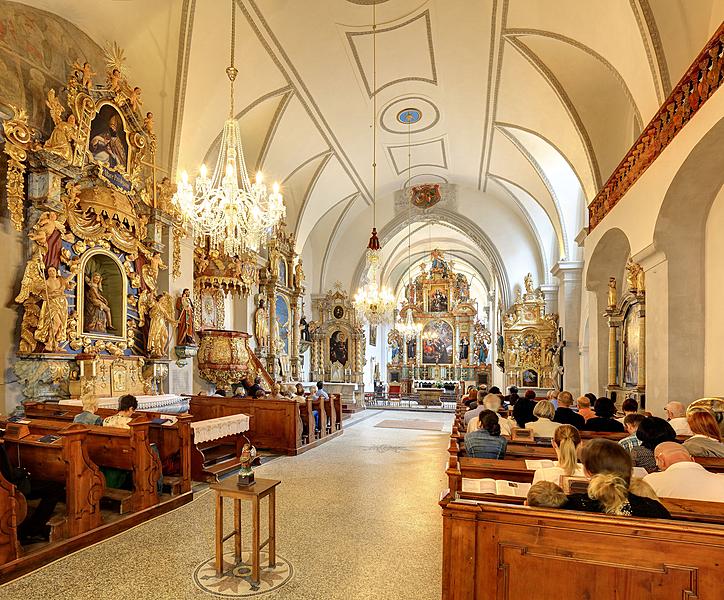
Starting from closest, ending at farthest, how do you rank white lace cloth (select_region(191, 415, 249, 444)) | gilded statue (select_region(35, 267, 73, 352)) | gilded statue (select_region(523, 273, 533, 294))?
white lace cloth (select_region(191, 415, 249, 444)), gilded statue (select_region(35, 267, 73, 352)), gilded statue (select_region(523, 273, 533, 294))

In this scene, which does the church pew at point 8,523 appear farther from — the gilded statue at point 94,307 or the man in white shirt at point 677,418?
the man in white shirt at point 677,418

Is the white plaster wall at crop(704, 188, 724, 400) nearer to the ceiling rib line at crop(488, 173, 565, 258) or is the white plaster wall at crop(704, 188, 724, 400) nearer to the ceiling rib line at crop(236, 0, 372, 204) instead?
the ceiling rib line at crop(488, 173, 565, 258)

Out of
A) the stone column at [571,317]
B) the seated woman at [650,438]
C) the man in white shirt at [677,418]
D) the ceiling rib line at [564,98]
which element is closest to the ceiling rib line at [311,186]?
the ceiling rib line at [564,98]

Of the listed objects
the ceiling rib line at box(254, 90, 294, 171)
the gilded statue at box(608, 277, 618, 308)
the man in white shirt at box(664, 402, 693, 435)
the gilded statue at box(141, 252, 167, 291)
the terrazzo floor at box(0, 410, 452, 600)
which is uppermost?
the ceiling rib line at box(254, 90, 294, 171)

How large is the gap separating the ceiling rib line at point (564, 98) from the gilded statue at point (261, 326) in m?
8.65

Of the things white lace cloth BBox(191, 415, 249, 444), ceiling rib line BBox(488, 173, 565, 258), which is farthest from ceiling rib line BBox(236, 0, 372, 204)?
white lace cloth BBox(191, 415, 249, 444)

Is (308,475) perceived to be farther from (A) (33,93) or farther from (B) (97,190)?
(A) (33,93)

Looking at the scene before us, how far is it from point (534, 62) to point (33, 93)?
8130mm

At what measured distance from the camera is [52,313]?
6371 mm

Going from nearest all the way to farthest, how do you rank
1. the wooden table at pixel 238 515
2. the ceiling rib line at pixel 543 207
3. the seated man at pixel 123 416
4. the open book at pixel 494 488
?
1. the open book at pixel 494 488
2. the wooden table at pixel 238 515
3. the seated man at pixel 123 416
4. the ceiling rib line at pixel 543 207

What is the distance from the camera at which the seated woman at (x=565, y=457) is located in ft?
9.45

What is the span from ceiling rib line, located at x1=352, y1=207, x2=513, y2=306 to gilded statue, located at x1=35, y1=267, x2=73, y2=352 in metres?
12.0

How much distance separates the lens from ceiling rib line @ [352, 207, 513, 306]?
1712cm

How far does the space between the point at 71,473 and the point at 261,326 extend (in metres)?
9.03
